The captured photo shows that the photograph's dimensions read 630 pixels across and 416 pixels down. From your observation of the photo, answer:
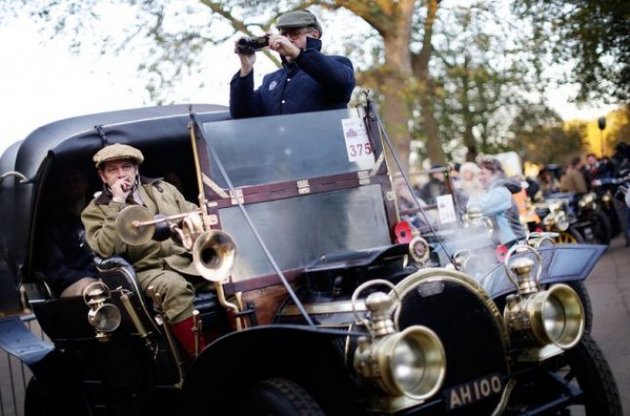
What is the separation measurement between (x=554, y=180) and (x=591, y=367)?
1818 centimetres

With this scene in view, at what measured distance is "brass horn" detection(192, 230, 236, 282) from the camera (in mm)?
3707

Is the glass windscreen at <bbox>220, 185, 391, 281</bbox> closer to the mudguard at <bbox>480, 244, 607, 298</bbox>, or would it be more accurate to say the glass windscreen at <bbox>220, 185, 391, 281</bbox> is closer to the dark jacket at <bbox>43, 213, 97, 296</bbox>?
the mudguard at <bbox>480, 244, 607, 298</bbox>

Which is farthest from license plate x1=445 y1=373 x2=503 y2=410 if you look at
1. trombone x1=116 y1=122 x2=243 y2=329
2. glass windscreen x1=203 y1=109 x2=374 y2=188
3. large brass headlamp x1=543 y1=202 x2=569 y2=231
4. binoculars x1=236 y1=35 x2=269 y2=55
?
large brass headlamp x1=543 y1=202 x2=569 y2=231

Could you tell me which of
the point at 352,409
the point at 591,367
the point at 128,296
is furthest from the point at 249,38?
the point at 591,367

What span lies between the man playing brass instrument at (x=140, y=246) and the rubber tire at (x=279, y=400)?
81cm

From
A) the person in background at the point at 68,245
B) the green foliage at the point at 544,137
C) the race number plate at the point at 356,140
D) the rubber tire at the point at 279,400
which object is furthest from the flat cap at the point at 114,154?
the green foliage at the point at 544,137

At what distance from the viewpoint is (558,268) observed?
4066 mm

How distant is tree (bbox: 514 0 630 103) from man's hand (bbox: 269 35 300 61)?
11.0 m

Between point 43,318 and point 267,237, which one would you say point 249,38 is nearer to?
point 267,237

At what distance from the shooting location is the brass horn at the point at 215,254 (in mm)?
3707

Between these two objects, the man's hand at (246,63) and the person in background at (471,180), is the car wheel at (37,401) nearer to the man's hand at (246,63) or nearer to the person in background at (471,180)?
the man's hand at (246,63)

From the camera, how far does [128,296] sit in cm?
442

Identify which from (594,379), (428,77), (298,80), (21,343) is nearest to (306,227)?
(298,80)

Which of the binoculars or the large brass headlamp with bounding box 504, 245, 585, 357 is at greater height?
the binoculars
